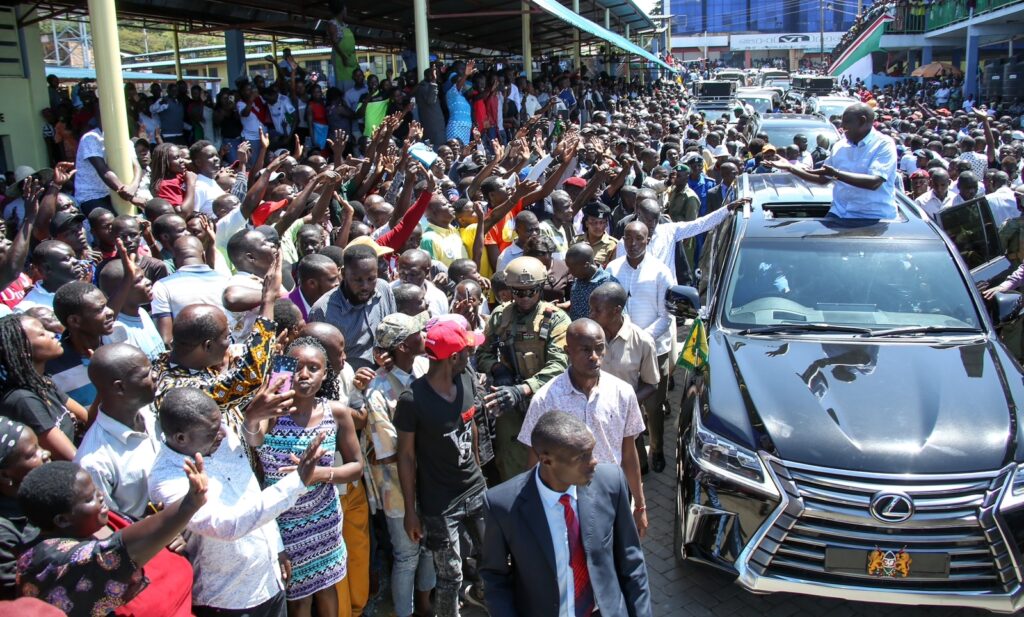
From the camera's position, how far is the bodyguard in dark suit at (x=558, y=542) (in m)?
2.61

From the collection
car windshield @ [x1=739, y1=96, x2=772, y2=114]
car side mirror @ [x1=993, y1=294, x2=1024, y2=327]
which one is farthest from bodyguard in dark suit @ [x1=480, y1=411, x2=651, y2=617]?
car windshield @ [x1=739, y1=96, x2=772, y2=114]

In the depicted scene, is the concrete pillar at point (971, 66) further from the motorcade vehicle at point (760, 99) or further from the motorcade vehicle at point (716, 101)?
the motorcade vehicle at point (760, 99)

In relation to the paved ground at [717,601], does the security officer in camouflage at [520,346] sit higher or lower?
higher

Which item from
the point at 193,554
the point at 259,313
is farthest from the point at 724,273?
the point at 193,554

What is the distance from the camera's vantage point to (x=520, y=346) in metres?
4.37

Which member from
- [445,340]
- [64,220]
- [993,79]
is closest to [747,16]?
[993,79]

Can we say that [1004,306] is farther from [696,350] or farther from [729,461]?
[729,461]

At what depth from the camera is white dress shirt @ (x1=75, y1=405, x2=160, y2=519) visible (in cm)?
283

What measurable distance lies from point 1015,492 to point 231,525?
315 cm

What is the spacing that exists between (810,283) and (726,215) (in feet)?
4.69

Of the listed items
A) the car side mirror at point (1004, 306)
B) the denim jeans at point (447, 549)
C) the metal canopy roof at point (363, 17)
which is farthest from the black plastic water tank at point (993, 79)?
the denim jeans at point (447, 549)

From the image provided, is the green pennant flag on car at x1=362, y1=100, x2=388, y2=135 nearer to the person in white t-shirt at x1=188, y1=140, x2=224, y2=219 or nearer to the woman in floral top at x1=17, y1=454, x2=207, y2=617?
the person in white t-shirt at x1=188, y1=140, x2=224, y2=219

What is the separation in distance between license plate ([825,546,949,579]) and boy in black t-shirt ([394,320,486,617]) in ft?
5.31

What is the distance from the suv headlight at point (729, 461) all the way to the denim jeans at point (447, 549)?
112cm
